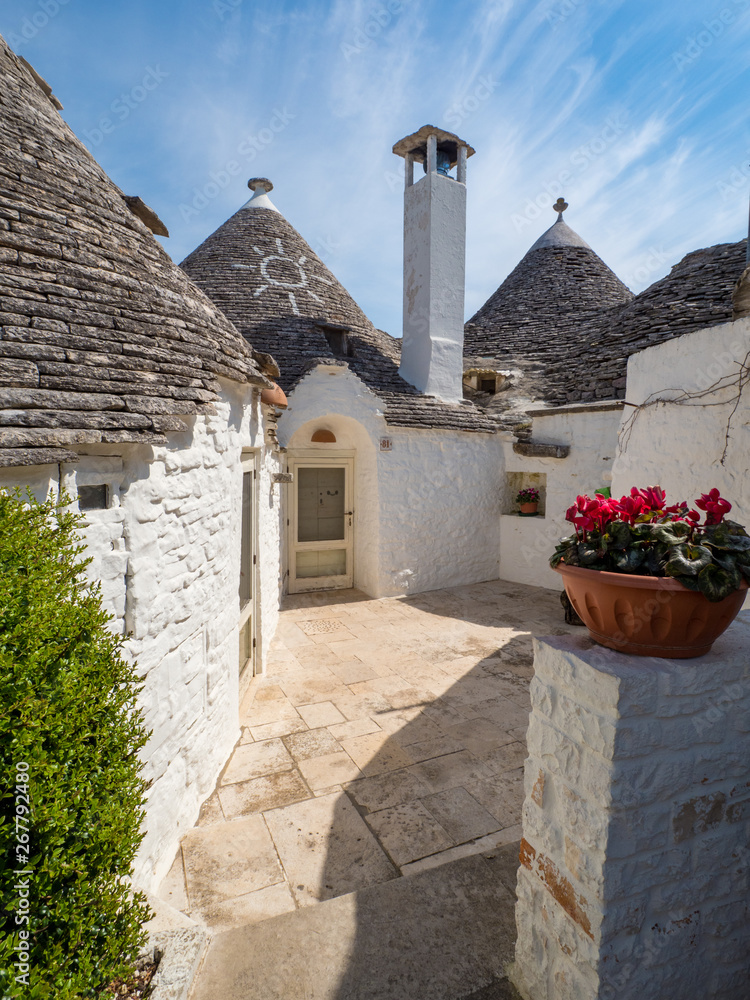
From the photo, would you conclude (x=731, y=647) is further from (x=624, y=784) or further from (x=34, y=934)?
(x=34, y=934)

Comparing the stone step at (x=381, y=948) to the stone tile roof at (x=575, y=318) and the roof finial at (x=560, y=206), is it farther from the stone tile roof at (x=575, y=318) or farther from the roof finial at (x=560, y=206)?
the roof finial at (x=560, y=206)

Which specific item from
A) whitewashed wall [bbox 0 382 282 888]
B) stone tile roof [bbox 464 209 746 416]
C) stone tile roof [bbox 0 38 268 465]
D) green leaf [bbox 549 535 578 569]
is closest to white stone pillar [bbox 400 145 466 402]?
stone tile roof [bbox 464 209 746 416]

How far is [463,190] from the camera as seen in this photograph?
9.02 m

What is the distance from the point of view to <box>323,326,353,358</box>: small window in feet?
30.5

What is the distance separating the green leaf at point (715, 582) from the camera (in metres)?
1.52

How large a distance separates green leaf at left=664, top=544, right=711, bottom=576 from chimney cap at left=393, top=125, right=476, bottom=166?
31.8ft

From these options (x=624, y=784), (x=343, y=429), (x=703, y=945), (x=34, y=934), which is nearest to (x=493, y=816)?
(x=703, y=945)

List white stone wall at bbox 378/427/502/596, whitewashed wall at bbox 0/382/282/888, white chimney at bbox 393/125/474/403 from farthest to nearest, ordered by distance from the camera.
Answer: white chimney at bbox 393/125/474/403
white stone wall at bbox 378/427/502/596
whitewashed wall at bbox 0/382/282/888

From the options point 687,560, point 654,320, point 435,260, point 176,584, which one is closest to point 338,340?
point 435,260

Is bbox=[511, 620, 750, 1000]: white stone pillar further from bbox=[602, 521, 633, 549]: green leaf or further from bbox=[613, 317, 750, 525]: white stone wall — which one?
bbox=[613, 317, 750, 525]: white stone wall

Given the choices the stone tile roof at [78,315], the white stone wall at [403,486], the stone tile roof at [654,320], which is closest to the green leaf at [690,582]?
the stone tile roof at [78,315]

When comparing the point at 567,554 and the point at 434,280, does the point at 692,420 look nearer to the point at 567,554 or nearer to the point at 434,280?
the point at 567,554

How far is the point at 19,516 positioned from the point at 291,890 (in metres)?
2.45

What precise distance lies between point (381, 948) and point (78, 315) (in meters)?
3.48
